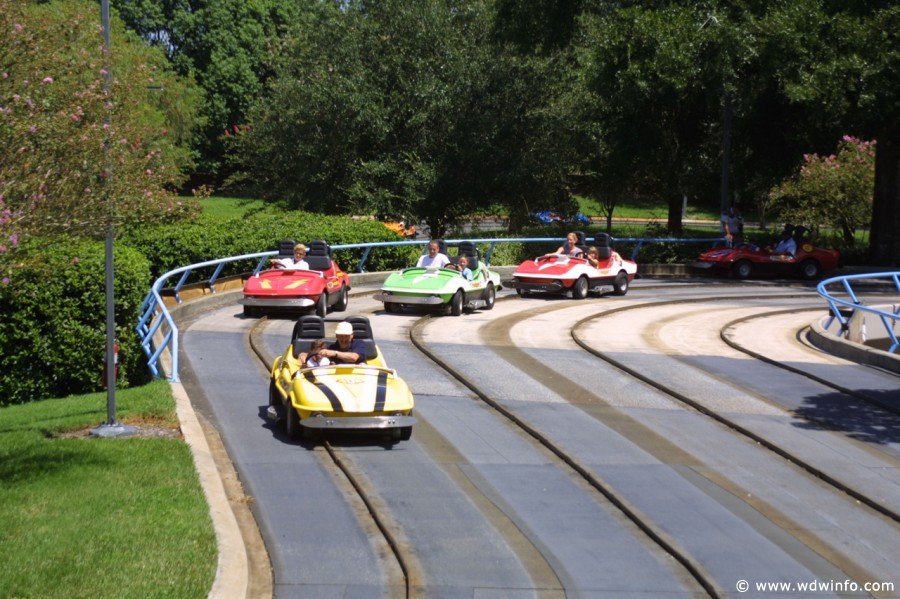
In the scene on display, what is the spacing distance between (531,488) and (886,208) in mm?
28316

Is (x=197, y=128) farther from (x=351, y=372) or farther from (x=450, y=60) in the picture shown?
(x=351, y=372)

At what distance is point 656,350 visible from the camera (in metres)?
19.7

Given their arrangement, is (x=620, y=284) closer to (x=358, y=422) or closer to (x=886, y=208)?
(x=886, y=208)

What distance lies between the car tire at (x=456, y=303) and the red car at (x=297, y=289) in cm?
228

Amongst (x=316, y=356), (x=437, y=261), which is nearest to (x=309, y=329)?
(x=316, y=356)

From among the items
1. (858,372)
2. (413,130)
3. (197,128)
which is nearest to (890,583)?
(858,372)

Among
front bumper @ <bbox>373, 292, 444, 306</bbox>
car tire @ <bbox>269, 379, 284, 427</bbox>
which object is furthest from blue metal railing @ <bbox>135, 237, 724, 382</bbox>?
front bumper @ <bbox>373, 292, 444, 306</bbox>

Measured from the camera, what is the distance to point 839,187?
42.7 metres

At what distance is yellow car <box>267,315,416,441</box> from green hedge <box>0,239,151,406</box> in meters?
5.03

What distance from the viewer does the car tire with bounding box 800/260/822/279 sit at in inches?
1344

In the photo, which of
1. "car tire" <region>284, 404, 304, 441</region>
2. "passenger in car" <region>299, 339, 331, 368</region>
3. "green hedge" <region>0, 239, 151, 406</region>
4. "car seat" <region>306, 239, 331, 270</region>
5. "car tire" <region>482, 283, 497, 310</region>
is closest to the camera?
"car tire" <region>284, 404, 304, 441</region>

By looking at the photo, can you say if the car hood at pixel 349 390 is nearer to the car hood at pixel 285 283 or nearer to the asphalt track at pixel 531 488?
the asphalt track at pixel 531 488

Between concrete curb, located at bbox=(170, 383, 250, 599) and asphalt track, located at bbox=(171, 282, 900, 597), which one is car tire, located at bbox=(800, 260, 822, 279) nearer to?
asphalt track, located at bbox=(171, 282, 900, 597)

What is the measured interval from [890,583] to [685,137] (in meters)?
31.6
